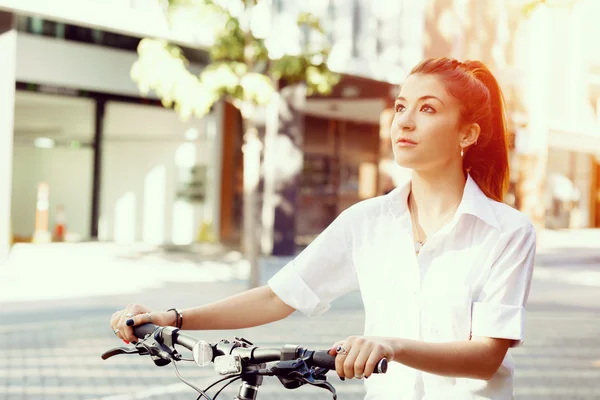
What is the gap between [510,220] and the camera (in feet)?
7.90

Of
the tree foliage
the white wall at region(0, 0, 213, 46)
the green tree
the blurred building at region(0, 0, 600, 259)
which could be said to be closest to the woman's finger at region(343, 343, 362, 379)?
the green tree

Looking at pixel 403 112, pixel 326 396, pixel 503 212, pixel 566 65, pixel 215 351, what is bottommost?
pixel 326 396

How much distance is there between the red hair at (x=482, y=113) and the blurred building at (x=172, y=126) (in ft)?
51.0

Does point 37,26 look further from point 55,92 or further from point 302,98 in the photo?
point 302,98

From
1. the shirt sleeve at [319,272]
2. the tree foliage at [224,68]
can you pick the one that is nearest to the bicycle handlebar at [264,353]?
the shirt sleeve at [319,272]

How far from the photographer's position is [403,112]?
2469mm

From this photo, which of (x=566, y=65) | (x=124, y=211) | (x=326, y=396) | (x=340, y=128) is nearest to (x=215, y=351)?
(x=326, y=396)

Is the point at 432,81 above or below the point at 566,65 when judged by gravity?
below

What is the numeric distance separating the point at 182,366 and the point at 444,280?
695 cm

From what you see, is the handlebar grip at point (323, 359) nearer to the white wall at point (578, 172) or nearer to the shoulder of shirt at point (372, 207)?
the shoulder of shirt at point (372, 207)

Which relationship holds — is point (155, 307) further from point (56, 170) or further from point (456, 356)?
point (56, 170)

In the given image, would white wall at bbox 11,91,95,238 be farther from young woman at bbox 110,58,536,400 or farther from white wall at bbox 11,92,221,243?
young woman at bbox 110,58,536,400

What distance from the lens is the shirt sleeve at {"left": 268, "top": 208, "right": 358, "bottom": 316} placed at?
2.65 m

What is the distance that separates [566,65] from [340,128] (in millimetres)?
13051
